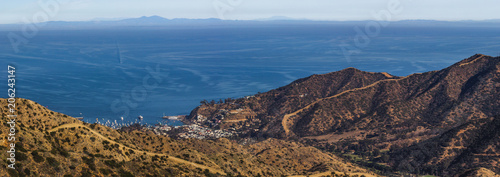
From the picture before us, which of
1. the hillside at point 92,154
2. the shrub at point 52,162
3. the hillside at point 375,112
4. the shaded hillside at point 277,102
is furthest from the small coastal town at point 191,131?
the shrub at point 52,162

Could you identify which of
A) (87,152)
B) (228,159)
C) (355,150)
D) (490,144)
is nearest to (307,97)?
(355,150)

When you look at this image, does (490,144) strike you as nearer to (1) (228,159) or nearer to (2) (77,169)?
(1) (228,159)

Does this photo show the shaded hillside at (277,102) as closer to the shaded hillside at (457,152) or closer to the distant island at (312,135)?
the distant island at (312,135)

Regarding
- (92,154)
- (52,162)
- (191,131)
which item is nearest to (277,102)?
(191,131)

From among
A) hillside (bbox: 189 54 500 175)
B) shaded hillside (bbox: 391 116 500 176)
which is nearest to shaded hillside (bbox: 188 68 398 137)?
hillside (bbox: 189 54 500 175)

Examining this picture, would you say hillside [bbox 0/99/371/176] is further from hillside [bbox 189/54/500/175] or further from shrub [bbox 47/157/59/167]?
hillside [bbox 189/54/500/175]

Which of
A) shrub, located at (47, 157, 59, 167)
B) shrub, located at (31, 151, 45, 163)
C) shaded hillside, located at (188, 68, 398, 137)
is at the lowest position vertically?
shaded hillside, located at (188, 68, 398, 137)

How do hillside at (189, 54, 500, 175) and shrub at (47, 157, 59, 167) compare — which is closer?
shrub at (47, 157, 59, 167)

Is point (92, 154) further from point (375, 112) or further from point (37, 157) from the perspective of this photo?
point (375, 112)
